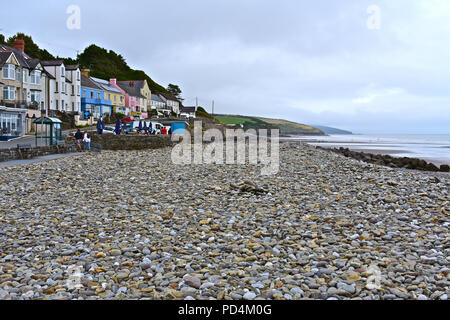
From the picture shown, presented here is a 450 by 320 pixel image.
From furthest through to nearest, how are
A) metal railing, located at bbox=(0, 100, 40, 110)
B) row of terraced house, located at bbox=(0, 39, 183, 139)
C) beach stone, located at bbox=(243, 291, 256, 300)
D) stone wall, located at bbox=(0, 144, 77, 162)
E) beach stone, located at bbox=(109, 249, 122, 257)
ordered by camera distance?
row of terraced house, located at bbox=(0, 39, 183, 139), metal railing, located at bbox=(0, 100, 40, 110), stone wall, located at bbox=(0, 144, 77, 162), beach stone, located at bbox=(109, 249, 122, 257), beach stone, located at bbox=(243, 291, 256, 300)

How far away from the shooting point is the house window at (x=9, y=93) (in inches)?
1661

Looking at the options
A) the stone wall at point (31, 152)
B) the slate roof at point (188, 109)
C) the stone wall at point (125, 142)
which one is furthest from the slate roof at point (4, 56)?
the slate roof at point (188, 109)

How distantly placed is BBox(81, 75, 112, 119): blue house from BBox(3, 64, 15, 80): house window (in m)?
19.3

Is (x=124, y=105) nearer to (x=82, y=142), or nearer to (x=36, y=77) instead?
(x=36, y=77)

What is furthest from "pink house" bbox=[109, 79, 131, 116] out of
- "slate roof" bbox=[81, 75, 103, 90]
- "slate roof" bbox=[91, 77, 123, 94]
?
"slate roof" bbox=[81, 75, 103, 90]

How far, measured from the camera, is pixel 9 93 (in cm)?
4275

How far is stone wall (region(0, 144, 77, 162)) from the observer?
71.0 feet

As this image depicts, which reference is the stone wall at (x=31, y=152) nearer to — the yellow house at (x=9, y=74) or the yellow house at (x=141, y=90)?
the yellow house at (x=9, y=74)

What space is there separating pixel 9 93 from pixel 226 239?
43515 mm

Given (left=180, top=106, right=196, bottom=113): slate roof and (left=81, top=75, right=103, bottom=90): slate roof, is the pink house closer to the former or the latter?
(left=81, top=75, right=103, bottom=90): slate roof

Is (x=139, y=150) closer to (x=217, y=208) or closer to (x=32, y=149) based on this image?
(x=32, y=149)

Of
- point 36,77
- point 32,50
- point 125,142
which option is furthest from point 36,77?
point 32,50

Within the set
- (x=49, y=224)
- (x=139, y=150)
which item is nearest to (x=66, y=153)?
(x=139, y=150)

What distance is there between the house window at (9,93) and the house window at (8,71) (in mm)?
1251
